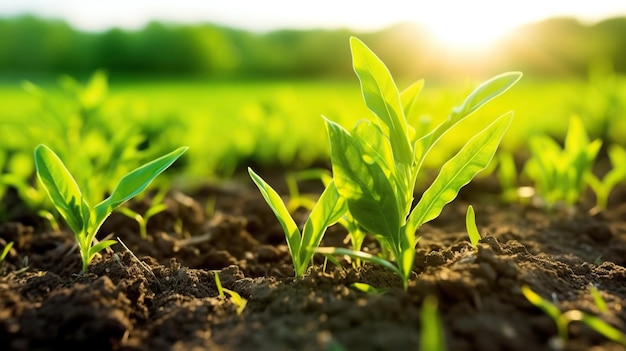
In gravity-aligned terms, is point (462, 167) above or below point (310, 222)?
above

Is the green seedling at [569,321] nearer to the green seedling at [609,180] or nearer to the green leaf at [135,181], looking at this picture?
the green leaf at [135,181]

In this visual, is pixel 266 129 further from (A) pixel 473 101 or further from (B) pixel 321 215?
(A) pixel 473 101

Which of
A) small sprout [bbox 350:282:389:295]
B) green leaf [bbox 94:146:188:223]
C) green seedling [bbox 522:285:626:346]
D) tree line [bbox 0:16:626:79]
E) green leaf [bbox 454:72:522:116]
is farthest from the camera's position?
tree line [bbox 0:16:626:79]

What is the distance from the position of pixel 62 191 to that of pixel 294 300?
81 centimetres

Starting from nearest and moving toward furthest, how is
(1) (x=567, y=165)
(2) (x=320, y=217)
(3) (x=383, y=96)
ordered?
(3) (x=383, y=96), (2) (x=320, y=217), (1) (x=567, y=165)

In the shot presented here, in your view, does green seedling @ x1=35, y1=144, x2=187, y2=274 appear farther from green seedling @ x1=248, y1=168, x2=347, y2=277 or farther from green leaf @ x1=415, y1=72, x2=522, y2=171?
green leaf @ x1=415, y1=72, x2=522, y2=171

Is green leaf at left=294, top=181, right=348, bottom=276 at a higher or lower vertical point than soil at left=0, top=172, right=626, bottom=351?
higher

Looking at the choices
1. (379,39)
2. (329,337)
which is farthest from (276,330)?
(379,39)

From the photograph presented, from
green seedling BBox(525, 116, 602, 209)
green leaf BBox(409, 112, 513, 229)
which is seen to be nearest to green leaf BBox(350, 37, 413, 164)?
green leaf BBox(409, 112, 513, 229)

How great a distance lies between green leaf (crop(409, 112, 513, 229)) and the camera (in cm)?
172

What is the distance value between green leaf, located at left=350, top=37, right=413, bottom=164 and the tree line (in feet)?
52.8

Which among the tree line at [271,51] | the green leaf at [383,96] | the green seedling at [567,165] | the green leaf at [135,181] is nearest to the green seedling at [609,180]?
the green seedling at [567,165]

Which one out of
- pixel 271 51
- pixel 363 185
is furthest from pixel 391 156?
pixel 271 51

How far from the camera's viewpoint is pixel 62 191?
186 centimetres
